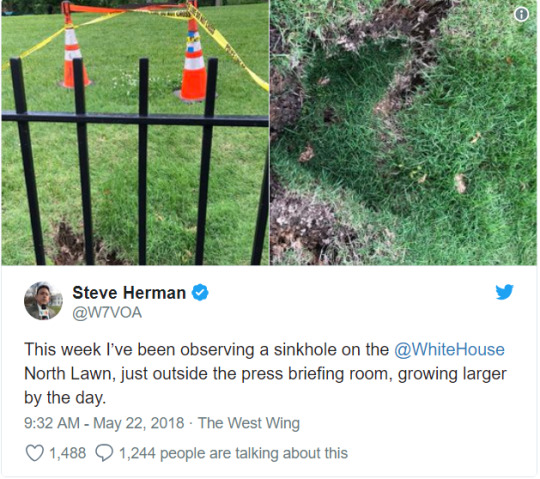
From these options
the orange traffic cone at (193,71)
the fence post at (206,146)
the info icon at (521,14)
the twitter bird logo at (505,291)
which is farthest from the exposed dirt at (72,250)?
the info icon at (521,14)

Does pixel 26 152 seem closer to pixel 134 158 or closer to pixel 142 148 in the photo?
pixel 142 148

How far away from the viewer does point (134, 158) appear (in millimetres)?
2762

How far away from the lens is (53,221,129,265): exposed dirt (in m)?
2.43

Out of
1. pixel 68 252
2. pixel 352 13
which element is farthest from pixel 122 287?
pixel 352 13

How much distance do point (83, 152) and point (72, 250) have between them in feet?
2.87

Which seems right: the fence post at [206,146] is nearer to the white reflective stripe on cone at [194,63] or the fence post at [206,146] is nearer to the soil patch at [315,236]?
the soil patch at [315,236]

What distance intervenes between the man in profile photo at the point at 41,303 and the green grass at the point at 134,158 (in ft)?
2.25

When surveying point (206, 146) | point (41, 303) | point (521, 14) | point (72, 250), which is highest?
point (521, 14)

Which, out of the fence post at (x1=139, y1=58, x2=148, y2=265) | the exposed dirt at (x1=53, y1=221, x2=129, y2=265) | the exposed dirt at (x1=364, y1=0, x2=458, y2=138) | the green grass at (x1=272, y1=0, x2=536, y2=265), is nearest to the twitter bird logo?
the green grass at (x1=272, y1=0, x2=536, y2=265)

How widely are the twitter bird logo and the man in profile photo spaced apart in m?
1.46

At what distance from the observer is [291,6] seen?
1597mm

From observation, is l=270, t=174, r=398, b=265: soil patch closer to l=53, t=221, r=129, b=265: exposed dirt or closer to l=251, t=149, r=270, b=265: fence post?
l=251, t=149, r=270, b=265: fence post

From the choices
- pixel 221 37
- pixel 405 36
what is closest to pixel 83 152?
pixel 221 37

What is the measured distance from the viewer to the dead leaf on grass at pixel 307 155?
6.06 ft
